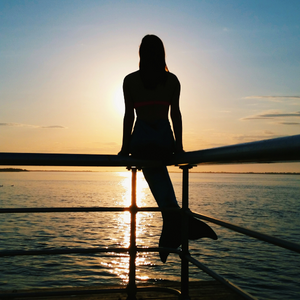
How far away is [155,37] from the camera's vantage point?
8.88 ft

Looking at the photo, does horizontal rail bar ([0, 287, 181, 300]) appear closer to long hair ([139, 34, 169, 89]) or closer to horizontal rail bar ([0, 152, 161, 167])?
horizontal rail bar ([0, 152, 161, 167])

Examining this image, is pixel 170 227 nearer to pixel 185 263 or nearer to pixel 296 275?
pixel 185 263

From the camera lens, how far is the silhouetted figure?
A: 2449mm

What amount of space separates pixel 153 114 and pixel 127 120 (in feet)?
0.70

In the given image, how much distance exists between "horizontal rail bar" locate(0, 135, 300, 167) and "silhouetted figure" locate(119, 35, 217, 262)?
0.39ft

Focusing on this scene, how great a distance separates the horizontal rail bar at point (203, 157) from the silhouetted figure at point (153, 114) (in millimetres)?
120

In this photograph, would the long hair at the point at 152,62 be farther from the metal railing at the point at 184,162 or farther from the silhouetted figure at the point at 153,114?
the metal railing at the point at 184,162

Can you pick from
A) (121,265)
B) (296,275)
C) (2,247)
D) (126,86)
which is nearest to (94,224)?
(2,247)

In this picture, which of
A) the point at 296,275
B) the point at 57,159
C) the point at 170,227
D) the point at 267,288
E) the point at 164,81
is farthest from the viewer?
the point at 296,275

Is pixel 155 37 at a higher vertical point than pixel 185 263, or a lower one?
higher

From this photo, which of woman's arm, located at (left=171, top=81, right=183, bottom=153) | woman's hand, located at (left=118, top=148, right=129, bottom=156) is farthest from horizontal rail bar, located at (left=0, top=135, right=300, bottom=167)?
woman's arm, located at (left=171, top=81, right=183, bottom=153)

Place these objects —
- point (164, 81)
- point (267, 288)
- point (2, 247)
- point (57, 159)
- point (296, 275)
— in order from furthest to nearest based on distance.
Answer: point (2, 247) < point (296, 275) < point (267, 288) < point (164, 81) < point (57, 159)

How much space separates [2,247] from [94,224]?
22.2ft

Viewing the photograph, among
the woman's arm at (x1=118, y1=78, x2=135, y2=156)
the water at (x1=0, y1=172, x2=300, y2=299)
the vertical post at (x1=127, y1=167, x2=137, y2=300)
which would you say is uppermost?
the woman's arm at (x1=118, y1=78, x2=135, y2=156)
